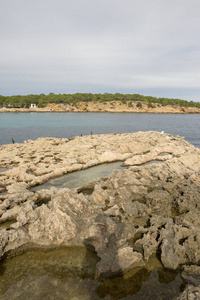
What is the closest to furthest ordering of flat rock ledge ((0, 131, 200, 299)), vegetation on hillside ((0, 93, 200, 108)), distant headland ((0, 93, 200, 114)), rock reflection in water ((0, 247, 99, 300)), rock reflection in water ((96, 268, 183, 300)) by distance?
rock reflection in water ((96, 268, 183, 300)) → rock reflection in water ((0, 247, 99, 300)) → flat rock ledge ((0, 131, 200, 299)) → distant headland ((0, 93, 200, 114)) → vegetation on hillside ((0, 93, 200, 108))

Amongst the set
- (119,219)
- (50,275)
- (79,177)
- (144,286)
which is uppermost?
(79,177)

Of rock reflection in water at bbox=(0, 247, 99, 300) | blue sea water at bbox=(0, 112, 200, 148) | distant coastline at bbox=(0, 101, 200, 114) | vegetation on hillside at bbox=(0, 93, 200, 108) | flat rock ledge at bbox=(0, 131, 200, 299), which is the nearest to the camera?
rock reflection in water at bbox=(0, 247, 99, 300)

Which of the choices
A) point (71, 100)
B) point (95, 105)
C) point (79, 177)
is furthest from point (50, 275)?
point (71, 100)

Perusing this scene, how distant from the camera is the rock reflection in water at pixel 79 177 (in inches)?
674

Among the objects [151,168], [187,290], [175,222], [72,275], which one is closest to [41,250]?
[72,275]

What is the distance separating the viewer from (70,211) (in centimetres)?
1084

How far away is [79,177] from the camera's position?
1898 centimetres

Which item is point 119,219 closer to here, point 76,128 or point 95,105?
point 76,128

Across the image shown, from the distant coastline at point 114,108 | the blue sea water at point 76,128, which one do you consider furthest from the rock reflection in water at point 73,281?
the distant coastline at point 114,108

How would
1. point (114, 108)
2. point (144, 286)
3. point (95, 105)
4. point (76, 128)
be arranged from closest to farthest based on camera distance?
point (144, 286), point (76, 128), point (114, 108), point (95, 105)

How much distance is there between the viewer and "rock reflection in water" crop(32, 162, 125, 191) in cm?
1712

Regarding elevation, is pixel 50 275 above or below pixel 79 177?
below

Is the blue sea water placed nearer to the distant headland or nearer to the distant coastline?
the distant coastline

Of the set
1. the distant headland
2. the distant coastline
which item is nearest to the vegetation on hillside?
the distant headland
